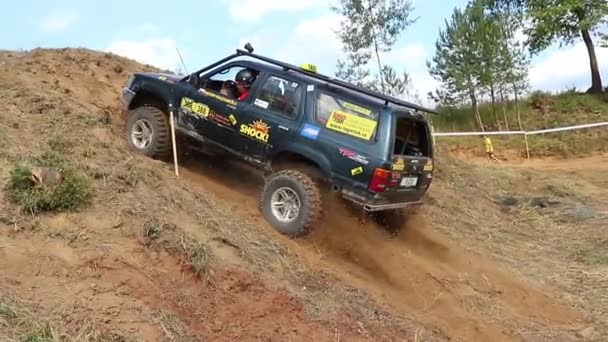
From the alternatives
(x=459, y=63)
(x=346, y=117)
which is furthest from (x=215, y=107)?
(x=459, y=63)

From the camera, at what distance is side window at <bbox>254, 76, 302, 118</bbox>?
326 inches

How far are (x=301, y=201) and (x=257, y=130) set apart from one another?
125 cm

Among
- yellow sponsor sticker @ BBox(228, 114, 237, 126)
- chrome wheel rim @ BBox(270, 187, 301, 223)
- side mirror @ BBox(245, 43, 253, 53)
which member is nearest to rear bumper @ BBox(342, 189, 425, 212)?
chrome wheel rim @ BBox(270, 187, 301, 223)

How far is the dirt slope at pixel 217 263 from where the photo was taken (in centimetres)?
527

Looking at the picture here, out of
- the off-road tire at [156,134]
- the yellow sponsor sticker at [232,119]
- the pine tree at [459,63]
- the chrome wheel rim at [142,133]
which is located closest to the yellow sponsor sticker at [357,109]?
the yellow sponsor sticker at [232,119]

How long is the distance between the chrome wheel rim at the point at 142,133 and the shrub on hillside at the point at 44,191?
2.86 metres

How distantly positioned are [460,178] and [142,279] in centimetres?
1029

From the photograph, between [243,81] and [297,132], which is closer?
[297,132]

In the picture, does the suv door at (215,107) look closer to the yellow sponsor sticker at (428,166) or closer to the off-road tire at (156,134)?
the off-road tire at (156,134)

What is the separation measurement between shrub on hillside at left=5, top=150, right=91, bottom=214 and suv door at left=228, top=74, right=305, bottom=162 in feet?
8.63

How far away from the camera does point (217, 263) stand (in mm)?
6227

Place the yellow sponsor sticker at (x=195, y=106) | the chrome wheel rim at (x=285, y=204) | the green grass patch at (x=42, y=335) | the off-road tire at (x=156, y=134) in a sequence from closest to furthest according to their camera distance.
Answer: the green grass patch at (x=42, y=335) → the chrome wheel rim at (x=285, y=204) → the yellow sponsor sticker at (x=195, y=106) → the off-road tire at (x=156, y=134)

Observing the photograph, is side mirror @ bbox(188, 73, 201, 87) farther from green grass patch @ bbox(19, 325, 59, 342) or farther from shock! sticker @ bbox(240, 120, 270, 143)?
green grass patch @ bbox(19, 325, 59, 342)

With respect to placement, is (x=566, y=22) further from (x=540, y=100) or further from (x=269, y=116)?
(x=269, y=116)
